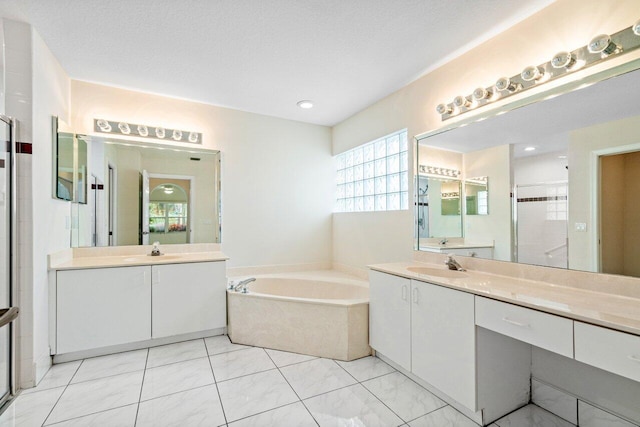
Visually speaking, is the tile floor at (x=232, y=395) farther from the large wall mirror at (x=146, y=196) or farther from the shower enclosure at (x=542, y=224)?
the large wall mirror at (x=146, y=196)

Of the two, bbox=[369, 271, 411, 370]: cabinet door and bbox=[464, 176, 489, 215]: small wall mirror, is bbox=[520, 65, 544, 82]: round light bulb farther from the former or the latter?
bbox=[369, 271, 411, 370]: cabinet door

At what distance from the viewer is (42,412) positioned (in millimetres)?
1719

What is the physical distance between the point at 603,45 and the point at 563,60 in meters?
0.17

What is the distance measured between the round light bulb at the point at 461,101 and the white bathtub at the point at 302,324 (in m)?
1.71

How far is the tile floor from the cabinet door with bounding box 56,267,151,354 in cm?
17

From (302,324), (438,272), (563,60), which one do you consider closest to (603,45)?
(563,60)

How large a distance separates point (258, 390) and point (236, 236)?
182 cm

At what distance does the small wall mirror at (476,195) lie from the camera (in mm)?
2146

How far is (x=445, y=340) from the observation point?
1.75 meters

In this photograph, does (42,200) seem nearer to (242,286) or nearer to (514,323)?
(242,286)

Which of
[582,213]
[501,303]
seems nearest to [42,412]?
[501,303]

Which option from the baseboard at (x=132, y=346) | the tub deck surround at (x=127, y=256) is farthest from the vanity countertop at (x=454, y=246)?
the baseboard at (x=132, y=346)

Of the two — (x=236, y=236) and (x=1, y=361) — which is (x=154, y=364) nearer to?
(x=1, y=361)

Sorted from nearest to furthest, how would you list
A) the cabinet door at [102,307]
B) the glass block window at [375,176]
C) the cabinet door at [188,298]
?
1. the cabinet door at [102,307]
2. the cabinet door at [188,298]
3. the glass block window at [375,176]
